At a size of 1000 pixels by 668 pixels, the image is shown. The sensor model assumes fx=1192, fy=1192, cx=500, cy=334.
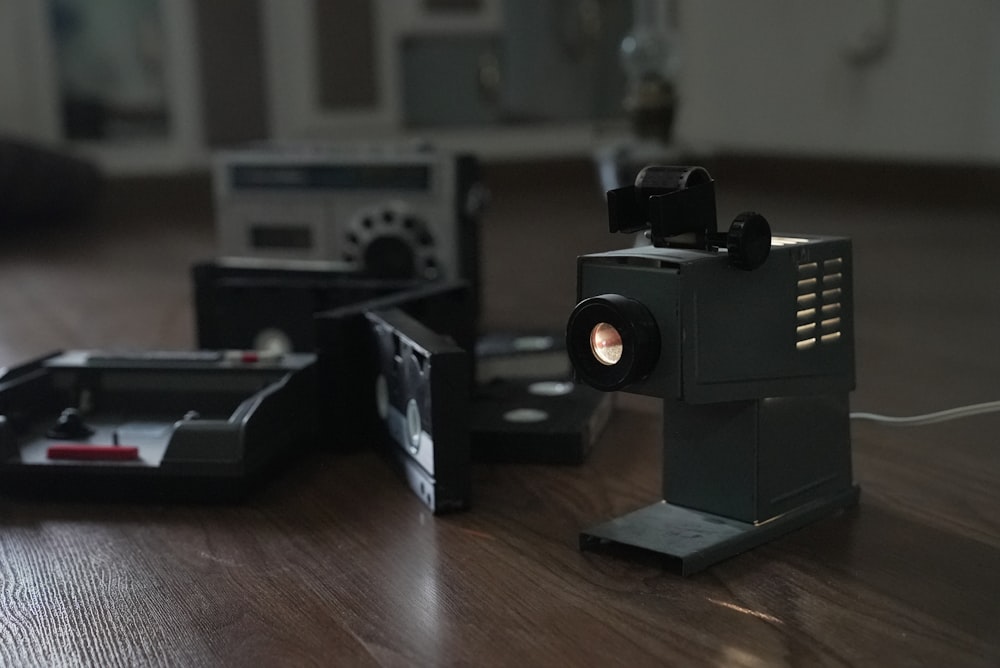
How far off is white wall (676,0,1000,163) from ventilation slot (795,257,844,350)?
1.74 metres

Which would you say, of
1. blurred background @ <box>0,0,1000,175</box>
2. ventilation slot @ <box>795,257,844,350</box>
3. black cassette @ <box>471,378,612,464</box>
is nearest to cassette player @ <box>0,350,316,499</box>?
black cassette @ <box>471,378,612,464</box>

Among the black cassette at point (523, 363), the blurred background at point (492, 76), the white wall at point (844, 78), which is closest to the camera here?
the black cassette at point (523, 363)

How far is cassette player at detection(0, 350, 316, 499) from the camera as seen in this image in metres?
0.74

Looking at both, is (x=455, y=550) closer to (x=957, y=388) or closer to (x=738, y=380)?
(x=738, y=380)

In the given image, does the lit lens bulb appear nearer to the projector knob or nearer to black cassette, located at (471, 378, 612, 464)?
the projector knob

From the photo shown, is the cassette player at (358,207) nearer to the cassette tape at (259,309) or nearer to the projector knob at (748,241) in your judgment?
the cassette tape at (259,309)

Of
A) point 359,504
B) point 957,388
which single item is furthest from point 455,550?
point 957,388

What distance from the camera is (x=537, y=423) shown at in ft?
2.75

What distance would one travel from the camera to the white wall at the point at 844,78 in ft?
7.41

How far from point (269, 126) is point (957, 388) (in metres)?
2.15

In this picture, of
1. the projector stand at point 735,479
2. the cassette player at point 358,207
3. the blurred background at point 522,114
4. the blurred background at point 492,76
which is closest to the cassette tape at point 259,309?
the cassette player at point 358,207

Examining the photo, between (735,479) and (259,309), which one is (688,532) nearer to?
(735,479)

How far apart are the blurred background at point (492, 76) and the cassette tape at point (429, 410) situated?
1684 millimetres

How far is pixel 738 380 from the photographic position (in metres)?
0.61
